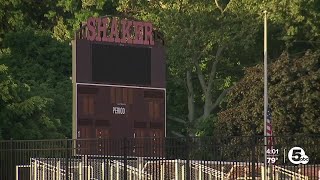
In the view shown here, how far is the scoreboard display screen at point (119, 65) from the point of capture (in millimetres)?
29750

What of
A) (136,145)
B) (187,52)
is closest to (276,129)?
(187,52)

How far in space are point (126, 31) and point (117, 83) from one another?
2258 millimetres

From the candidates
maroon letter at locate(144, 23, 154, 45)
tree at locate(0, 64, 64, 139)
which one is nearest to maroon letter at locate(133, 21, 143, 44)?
maroon letter at locate(144, 23, 154, 45)

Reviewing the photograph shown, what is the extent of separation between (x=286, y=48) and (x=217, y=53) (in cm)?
413

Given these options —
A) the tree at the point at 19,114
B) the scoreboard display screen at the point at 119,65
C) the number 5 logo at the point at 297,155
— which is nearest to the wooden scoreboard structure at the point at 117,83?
the scoreboard display screen at the point at 119,65

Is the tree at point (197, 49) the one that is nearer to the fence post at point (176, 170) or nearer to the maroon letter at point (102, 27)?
the maroon letter at point (102, 27)

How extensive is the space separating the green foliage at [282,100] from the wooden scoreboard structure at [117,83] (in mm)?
18034

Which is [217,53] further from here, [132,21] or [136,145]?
[136,145]

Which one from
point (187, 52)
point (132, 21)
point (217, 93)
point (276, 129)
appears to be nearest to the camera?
point (132, 21)

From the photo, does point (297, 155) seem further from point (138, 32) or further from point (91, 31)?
point (91, 31)

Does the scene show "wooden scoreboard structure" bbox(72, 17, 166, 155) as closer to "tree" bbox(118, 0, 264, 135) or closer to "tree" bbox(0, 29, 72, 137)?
"tree" bbox(0, 29, 72, 137)

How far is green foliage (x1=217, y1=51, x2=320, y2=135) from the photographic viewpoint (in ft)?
159

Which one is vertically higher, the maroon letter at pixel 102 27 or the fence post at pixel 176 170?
the maroon letter at pixel 102 27

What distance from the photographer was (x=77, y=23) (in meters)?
65.2
